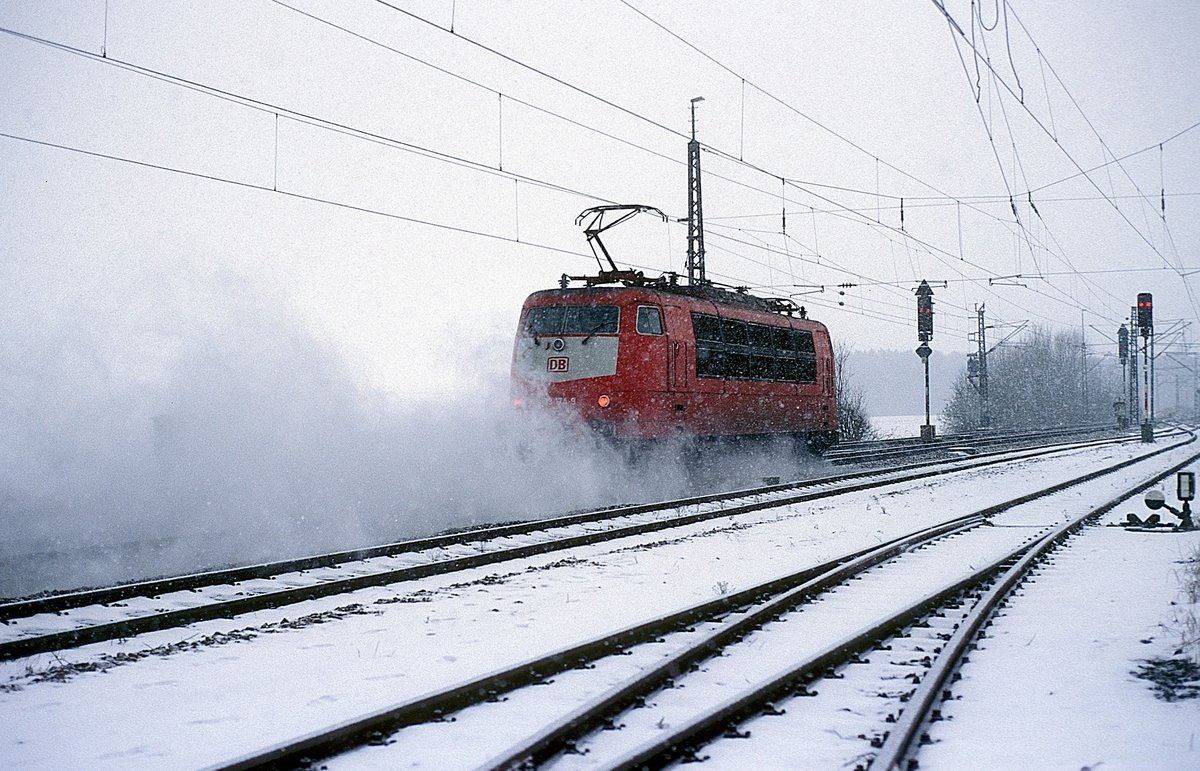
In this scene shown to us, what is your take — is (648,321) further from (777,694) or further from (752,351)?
(777,694)

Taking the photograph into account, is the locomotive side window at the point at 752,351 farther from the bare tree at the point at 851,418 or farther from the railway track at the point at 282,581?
the bare tree at the point at 851,418

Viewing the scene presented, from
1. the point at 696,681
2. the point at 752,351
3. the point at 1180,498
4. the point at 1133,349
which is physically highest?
the point at 1133,349

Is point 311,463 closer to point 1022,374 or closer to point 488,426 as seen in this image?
point 488,426

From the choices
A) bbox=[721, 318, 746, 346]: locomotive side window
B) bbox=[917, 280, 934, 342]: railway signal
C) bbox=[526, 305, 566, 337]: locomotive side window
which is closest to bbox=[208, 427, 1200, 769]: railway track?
bbox=[526, 305, 566, 337]: locomotive side window

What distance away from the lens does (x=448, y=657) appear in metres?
6.20

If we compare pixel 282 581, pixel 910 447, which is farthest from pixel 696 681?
pixel 910 447

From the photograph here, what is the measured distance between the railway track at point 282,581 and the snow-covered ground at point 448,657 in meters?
0.17

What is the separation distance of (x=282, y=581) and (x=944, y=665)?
18.5 feet

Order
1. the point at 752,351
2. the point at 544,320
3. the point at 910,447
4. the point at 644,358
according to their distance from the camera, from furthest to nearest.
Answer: the point at 910,447
the point at 752,351
the point at 544,320
the point at 644,358

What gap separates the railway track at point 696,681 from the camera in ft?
14.1

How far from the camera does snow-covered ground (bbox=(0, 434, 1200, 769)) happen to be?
4551 mm

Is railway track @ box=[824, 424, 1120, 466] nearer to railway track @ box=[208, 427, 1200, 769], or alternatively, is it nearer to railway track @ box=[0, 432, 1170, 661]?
railway track @ box=[0, 432, 1170, 661]

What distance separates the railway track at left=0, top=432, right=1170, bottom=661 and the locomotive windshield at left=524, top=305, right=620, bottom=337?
12.9 feet

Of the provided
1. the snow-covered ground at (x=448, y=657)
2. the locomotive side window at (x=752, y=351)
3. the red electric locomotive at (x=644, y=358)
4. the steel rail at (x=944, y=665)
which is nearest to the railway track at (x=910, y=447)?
the locomotive side window at (x=752, y=351)
